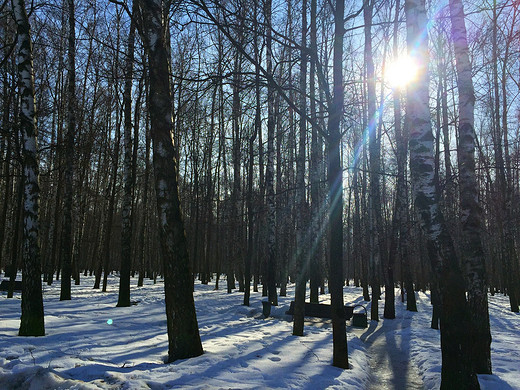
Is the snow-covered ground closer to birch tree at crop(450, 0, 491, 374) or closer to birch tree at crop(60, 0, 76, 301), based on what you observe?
birch tree at crop(450, 0, 491, 374)

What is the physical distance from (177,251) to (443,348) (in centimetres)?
384

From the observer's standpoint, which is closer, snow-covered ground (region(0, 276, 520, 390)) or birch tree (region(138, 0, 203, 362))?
snow-covered ground (region(0, 276, 520, 390))

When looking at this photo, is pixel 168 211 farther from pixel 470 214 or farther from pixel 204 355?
pixel 470 214

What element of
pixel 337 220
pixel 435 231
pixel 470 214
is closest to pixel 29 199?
pixel 337 220

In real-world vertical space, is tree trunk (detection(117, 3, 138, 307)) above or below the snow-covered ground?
above

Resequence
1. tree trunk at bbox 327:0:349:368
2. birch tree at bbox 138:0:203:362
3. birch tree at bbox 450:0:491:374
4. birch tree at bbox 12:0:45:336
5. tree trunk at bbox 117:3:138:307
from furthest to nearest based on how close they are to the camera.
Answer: tree trunk at bbox 117:3:138:307, birch tree at bbox 12:0:45:336, tree trunk at bbox 327:0:349:368, birch tree at bbox 450:0:491:374, birch tree at bbox 138:0:203:362

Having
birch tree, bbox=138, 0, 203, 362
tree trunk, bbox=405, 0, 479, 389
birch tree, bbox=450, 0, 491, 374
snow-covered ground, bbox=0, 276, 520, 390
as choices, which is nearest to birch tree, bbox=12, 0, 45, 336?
snow-covered ground, bbox=0, 276, 520, 390

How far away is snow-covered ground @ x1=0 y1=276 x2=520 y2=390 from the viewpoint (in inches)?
157

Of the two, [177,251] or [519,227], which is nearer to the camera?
[177,251]

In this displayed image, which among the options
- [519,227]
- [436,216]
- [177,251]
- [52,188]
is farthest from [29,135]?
[519,227]

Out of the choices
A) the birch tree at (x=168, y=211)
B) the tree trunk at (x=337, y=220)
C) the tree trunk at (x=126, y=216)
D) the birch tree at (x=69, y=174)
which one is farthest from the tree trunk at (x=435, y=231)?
the birch tree at (x=69, y=174)

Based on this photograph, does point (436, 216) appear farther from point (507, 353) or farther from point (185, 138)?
point (185, 138)

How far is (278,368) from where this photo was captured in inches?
197

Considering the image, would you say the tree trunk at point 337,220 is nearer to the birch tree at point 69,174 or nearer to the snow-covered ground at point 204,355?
the snow-covered ground at point 204,355
